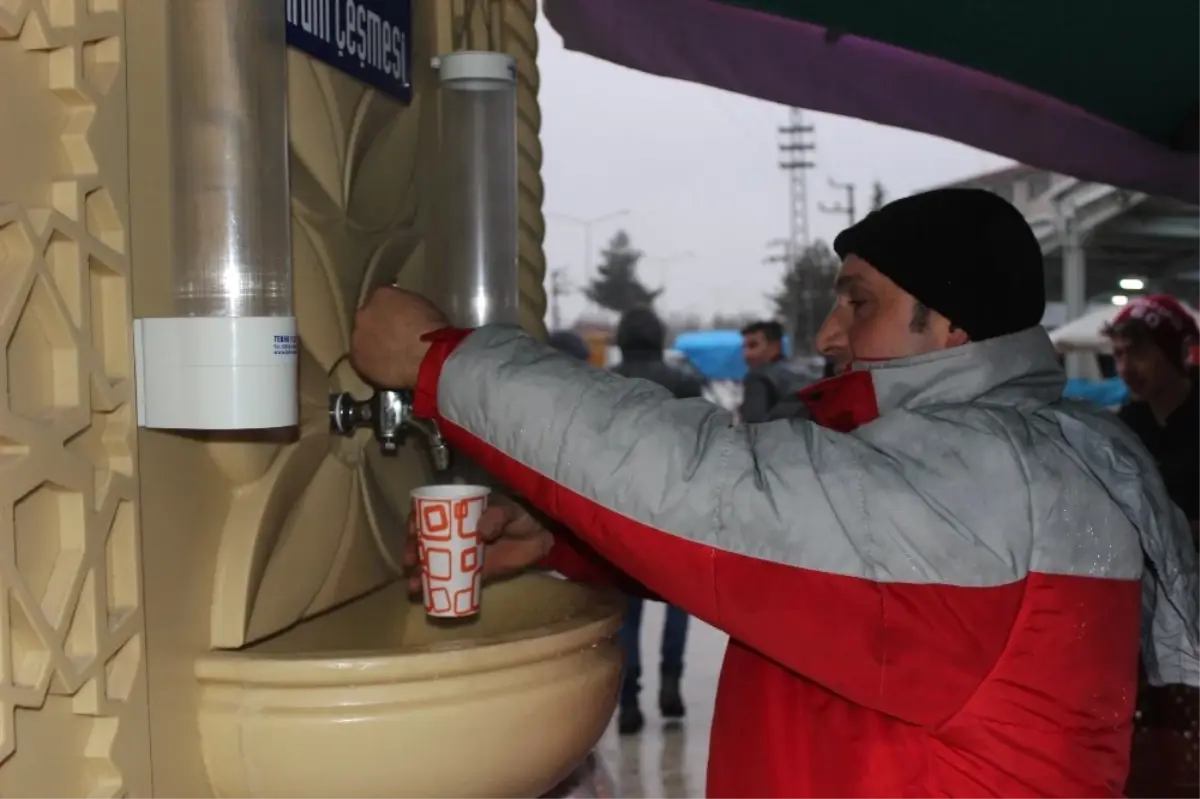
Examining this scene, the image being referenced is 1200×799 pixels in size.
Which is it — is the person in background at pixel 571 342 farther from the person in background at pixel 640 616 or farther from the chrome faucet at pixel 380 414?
the chrome faucet at pixel 380 414

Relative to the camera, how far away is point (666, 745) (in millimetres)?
3479

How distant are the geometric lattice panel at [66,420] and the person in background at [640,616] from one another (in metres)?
2.81

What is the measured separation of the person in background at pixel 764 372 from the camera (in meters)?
4.35

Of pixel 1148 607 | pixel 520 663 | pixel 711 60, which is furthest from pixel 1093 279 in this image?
pixel 520 663

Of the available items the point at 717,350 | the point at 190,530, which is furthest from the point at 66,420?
the point at 717,350

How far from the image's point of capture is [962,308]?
1.15m

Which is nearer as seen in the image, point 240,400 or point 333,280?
point 240,400

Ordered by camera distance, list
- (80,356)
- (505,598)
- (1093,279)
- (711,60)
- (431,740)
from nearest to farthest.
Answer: (80,356), (431,740), (505,598), (711,60), (1093,279)

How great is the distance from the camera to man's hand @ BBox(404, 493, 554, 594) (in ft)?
4.48

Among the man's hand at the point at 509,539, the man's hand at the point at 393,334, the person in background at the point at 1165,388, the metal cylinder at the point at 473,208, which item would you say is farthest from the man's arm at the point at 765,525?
the person in background at the point at 1165,388

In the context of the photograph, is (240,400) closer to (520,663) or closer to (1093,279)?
(520,663)

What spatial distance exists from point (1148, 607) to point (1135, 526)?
0.20 m

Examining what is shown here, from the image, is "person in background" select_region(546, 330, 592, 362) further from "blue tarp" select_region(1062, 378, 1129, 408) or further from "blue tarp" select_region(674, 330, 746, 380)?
"blue tarp" select_region(674, 330, 746, 380)

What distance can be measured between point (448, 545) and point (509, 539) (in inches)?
10.4
